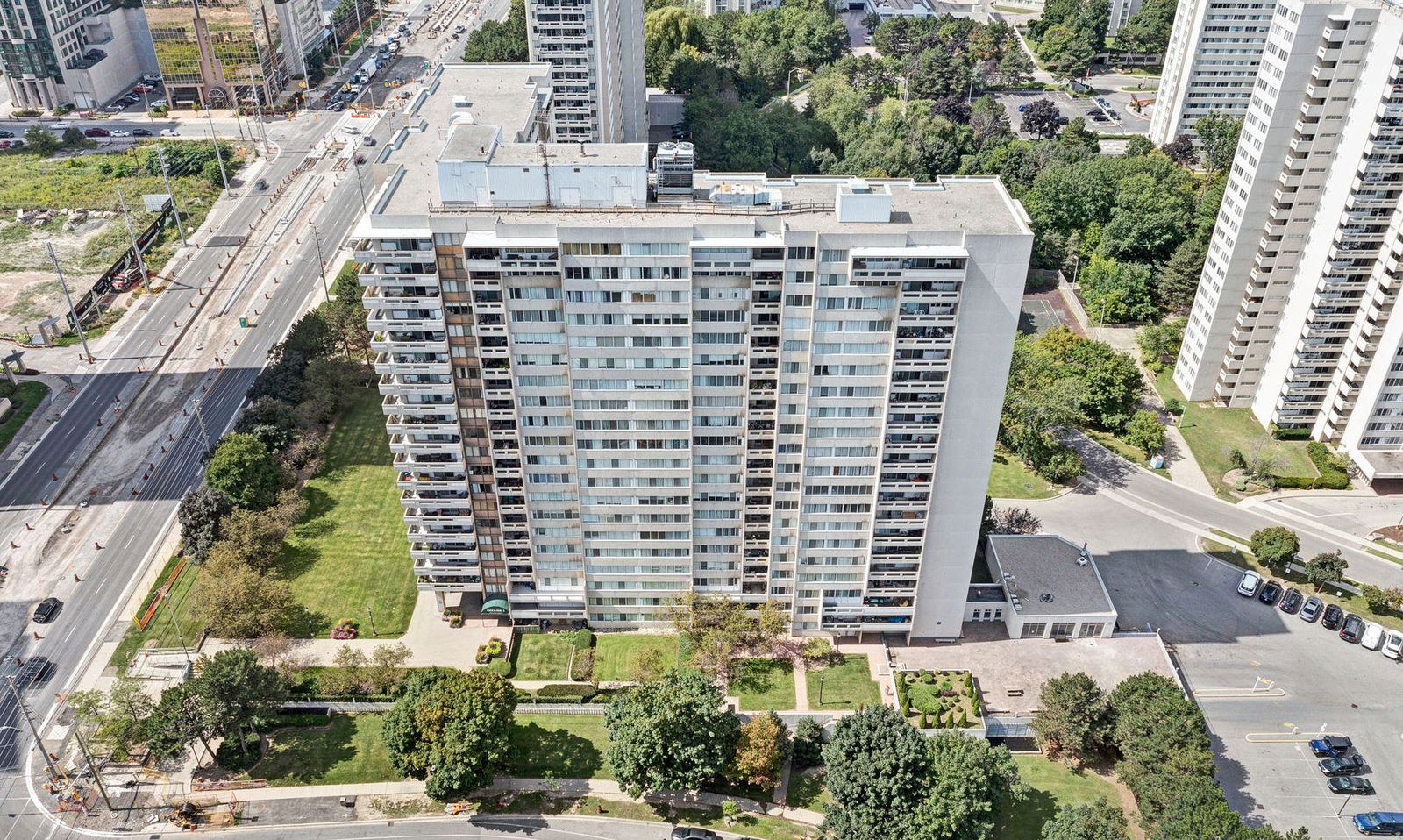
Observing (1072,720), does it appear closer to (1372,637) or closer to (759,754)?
(759,754)

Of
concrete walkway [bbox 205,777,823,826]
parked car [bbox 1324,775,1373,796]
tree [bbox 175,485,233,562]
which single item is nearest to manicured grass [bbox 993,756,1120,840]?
concrete walkway [bbox 205,777,823,826]

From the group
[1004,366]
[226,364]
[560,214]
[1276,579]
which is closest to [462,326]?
[560,214]

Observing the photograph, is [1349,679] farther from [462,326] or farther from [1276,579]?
[462,326]

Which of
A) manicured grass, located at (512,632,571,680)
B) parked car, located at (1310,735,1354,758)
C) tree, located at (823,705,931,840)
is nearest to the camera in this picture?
tree, located at (823,705,931,840)

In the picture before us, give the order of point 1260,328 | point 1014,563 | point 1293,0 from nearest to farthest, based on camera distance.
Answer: point 1014,563, point 1293,0, point 1260,328

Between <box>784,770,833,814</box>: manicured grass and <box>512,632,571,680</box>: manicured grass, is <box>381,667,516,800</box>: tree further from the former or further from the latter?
<box>784,770,833,814</box>: manicured grass

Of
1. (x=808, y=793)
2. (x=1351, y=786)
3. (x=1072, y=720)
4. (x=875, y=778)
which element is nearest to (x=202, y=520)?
(x=808, y=793)
